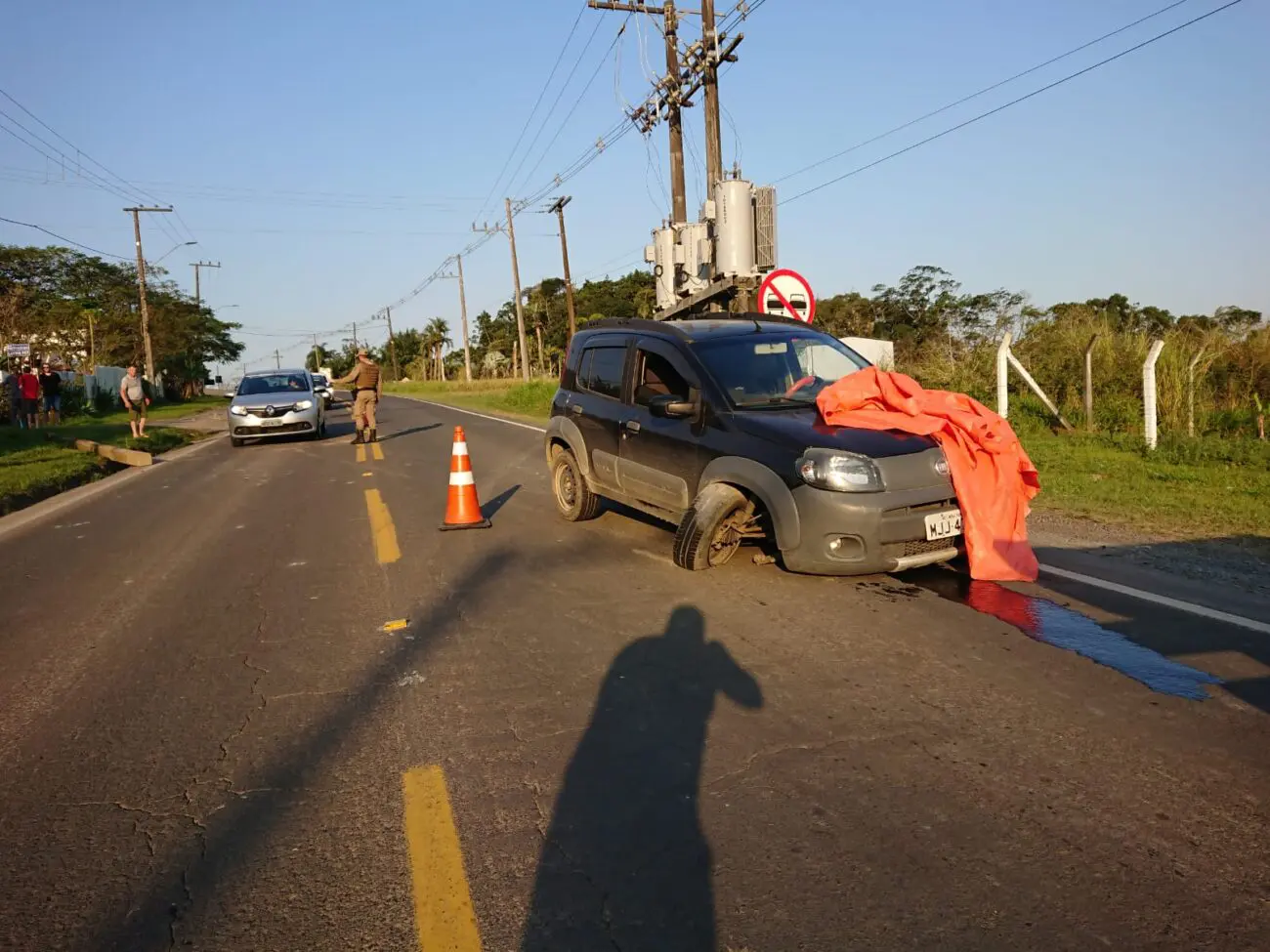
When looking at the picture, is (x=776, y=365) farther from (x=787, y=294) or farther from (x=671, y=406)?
(x=787, y=294)

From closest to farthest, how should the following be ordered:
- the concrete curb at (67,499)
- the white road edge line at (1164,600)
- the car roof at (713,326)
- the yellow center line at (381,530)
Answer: the white road edge line at (1164,600)
the car roof at (713,326)
the yellow center line at (381,530)
the concrete curb at (67,499)

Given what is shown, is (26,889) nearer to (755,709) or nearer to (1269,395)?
(755,709)

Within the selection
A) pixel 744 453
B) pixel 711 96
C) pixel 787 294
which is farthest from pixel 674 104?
pixel 744 453

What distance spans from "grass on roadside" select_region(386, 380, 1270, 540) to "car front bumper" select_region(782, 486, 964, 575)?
3455mm

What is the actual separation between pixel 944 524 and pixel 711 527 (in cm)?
152

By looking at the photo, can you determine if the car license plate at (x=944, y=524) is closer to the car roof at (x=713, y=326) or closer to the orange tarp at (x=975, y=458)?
the orange tarp at (x=975, y=458)

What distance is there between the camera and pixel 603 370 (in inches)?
329

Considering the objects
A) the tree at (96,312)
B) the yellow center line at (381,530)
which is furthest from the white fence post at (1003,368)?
the tree at (96,312)

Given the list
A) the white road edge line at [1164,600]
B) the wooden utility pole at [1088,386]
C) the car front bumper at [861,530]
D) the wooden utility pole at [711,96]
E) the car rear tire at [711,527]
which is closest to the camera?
the white road edge line at [1164,600]

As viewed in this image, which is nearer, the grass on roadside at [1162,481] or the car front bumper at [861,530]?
the car front bumper at [861,530]

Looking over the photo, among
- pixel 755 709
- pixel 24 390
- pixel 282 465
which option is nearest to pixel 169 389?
pixel 24 390

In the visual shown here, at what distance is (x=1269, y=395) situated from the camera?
49.9ft

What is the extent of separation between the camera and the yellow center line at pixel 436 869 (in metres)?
2.62

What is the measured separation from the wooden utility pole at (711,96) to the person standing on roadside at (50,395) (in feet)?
68.1
